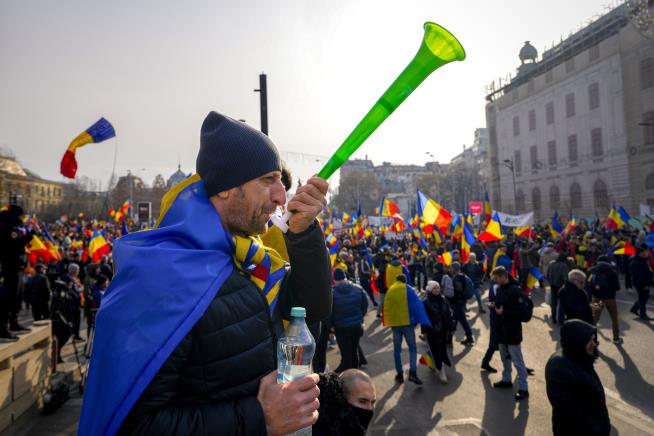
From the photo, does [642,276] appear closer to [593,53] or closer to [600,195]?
[600,195]

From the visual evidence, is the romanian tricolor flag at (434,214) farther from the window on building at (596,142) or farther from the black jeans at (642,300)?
the window on building at (596,142)

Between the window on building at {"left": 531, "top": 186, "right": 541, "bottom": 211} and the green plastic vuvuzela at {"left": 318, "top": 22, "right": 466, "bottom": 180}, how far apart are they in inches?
1850

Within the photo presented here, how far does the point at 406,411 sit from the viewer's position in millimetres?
6234

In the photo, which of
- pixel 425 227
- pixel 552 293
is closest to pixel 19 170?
pixel 425 227

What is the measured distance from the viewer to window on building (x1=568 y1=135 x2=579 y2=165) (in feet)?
127

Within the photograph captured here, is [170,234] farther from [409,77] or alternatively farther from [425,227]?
[425,227]

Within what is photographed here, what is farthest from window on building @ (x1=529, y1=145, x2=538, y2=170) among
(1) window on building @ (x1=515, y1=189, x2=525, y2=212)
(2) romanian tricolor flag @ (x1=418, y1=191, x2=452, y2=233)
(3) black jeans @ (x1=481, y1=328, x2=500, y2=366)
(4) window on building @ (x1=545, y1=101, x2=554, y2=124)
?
(3) black jeans @ (x1=481, y1=328, x2=500, y2=366)

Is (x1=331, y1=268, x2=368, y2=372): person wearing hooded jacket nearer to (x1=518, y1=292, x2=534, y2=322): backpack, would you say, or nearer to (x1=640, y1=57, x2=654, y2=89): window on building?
(x1=518, y1=292, x2=534, y2=322): backpack

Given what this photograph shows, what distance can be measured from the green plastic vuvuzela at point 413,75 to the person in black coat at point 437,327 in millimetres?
6564

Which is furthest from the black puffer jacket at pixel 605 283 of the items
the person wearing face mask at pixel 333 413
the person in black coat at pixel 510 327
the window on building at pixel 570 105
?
the window on building at pixel 570 105

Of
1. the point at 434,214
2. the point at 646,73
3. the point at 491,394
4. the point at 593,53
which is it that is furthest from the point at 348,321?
the point at 593,53

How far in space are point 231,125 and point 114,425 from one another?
3.54 feet

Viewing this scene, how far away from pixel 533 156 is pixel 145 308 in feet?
160

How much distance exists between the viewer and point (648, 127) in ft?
105
